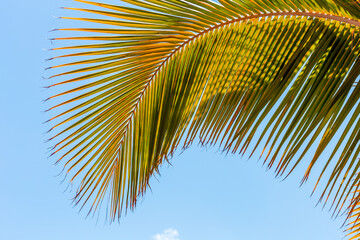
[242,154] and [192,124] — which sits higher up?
[192,124]

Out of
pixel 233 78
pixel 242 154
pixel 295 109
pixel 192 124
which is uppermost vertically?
pixel 233 78

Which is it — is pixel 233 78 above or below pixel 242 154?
above

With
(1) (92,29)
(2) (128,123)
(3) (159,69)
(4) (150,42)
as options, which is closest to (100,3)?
(1) (92,29)

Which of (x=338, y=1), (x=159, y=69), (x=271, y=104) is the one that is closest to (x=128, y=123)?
(x=159, y=69)

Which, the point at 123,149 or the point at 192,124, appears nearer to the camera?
the point at 192,124

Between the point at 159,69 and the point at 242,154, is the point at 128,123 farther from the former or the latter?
the point at 242,154

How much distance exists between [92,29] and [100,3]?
0.39ft

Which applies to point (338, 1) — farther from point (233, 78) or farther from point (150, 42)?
point (150, 42)

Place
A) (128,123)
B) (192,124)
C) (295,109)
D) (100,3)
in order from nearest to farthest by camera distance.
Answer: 1. (295,109)
2. (100,3)
3. (192,124)
4. (128,123)

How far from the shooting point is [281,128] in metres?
1.60

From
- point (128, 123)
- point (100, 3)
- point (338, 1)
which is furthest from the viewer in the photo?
point (128, 123)

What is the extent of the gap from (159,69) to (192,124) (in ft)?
1.07

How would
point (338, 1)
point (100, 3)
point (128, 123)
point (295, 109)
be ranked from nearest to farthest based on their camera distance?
point (338, 1), point (295, 109), point (100, 3), point (128, 123)

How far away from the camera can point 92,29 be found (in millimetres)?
1758
